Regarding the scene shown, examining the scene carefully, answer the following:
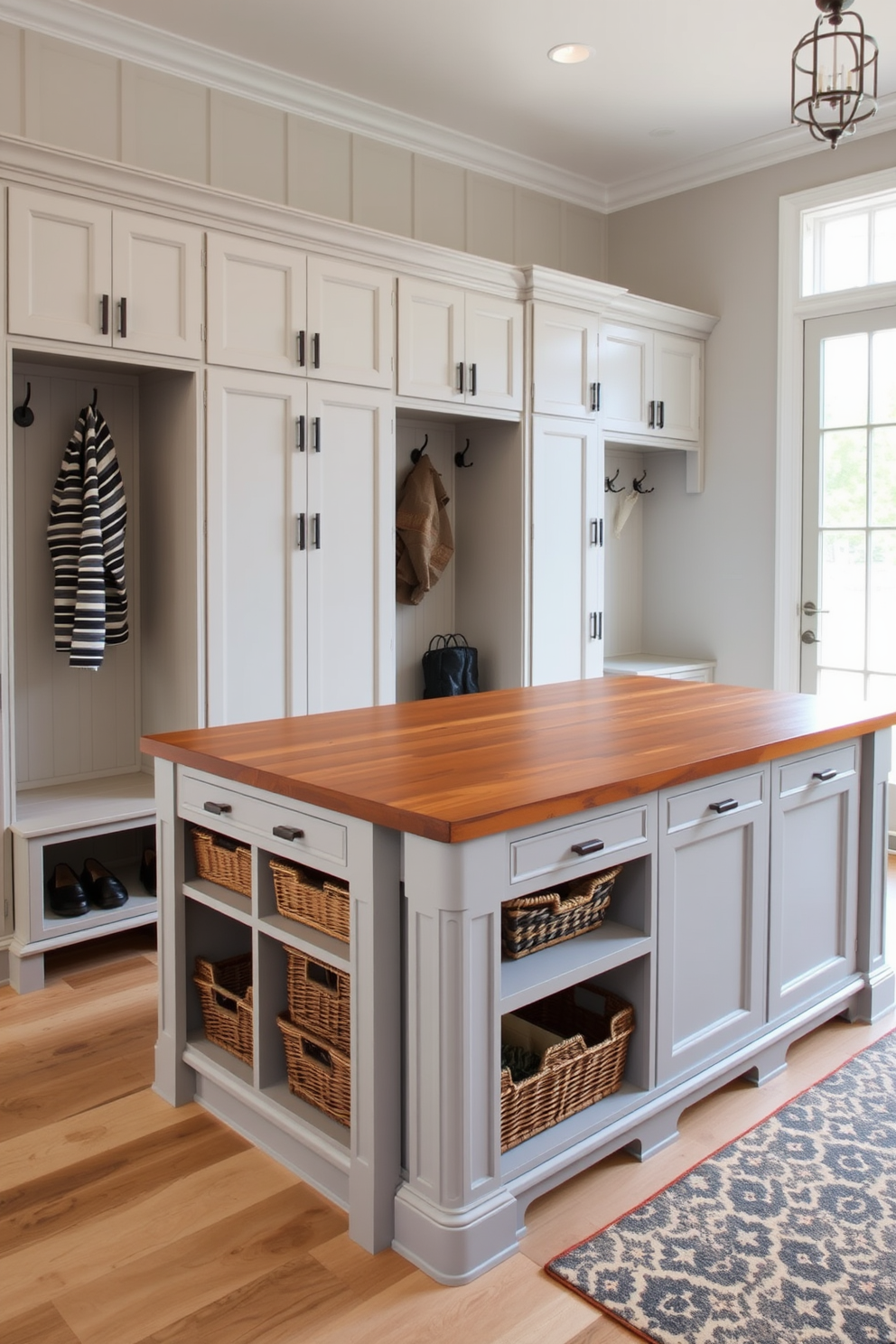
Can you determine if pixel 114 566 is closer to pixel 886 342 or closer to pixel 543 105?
pixel 543 105

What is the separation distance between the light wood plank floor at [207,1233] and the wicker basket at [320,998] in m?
0.29

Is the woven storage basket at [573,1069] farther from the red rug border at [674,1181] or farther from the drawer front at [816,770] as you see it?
the drawer front at [816,770]

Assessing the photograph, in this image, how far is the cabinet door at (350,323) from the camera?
354 centimetres

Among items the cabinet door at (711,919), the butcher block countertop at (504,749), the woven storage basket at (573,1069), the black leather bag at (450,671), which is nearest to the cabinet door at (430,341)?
the black leather bag at (450,671)

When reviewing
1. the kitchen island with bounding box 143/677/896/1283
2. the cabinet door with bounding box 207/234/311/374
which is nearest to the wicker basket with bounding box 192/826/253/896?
the kitchen island with bounding box 143/677/896/1283

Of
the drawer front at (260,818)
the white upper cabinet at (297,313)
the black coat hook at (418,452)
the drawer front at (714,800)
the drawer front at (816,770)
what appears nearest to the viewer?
the drawer front at (260,818)

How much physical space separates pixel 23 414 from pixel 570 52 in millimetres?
2346

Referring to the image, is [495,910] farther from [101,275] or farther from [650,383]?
[650,383]

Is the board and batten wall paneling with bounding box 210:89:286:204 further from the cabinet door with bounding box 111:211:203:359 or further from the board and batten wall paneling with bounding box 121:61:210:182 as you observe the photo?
the cabinet door with bounding box 111:211:203:359

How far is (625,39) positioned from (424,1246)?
3.84m

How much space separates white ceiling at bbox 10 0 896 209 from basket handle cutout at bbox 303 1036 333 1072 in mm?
3221

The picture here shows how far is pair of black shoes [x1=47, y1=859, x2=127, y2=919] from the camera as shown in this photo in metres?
3.13

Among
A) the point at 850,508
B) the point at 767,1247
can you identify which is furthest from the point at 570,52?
the point at 767,1247

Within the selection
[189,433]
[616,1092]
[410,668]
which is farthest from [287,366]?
[616,1092]
